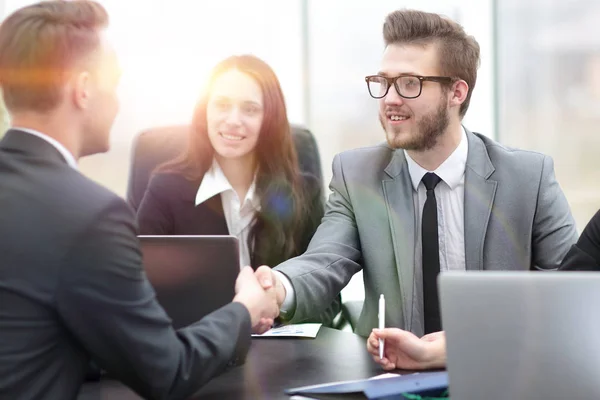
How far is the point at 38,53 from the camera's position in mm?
1362

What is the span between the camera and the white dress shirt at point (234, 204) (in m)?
2.84

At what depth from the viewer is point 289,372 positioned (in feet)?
5.57

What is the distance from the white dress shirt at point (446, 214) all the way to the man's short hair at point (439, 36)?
0.28 meters

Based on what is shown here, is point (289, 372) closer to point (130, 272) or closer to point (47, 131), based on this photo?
point (130, 272)

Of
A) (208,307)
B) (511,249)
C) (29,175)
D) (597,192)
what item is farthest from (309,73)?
(29,175)

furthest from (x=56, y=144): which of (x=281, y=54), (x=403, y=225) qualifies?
(x=281, y=54)

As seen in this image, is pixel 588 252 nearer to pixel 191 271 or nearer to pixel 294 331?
pixel 294 331

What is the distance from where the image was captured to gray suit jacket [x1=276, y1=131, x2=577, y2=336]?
237 cm

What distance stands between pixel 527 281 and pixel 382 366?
0.64m

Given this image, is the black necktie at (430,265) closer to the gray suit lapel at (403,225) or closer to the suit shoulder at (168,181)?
the gray suit lapel at (403,225)

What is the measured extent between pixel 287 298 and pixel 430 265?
51cm

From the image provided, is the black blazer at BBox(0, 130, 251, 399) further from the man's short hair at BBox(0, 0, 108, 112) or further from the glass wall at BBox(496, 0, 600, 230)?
the glass wall at BBox(496, 0, 600, 230)

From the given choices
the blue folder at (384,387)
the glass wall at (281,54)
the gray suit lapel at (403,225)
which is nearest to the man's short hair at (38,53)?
the blue folder at (384,387)

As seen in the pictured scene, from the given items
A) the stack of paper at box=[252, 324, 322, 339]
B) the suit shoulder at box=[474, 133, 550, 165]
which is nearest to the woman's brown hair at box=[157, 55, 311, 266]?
the stack of paper at box=[252, 324, 322, 339]
